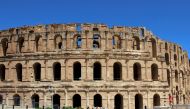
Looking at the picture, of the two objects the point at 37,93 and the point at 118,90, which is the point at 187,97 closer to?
the point at 118,90

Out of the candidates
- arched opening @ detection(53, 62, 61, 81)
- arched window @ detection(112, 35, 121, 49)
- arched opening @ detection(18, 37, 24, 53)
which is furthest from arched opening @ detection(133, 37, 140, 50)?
arched opening @ detection(18, 37, 24, 53)

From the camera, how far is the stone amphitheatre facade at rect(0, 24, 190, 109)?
43438mm

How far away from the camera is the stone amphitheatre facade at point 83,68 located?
43438 millimetres

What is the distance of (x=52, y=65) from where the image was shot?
145 feet

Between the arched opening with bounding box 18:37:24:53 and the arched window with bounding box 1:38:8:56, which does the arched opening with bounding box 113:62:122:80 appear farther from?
the arched window with bounding box 1:38:8:56

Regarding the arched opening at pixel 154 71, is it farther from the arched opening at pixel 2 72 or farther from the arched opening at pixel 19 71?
the arched opening at pixel 2 72

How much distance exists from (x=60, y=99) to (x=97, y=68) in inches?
254

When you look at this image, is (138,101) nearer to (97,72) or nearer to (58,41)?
(97,72)

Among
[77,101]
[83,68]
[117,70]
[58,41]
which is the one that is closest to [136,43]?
[117,70]

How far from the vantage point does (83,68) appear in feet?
143

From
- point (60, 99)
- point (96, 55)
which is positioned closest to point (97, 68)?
point (96, 55)

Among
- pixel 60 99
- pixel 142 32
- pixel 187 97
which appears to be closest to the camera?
pixel 60 99

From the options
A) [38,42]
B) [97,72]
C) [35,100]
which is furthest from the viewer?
[97,72]

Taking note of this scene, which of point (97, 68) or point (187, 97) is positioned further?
point (187, 97)
